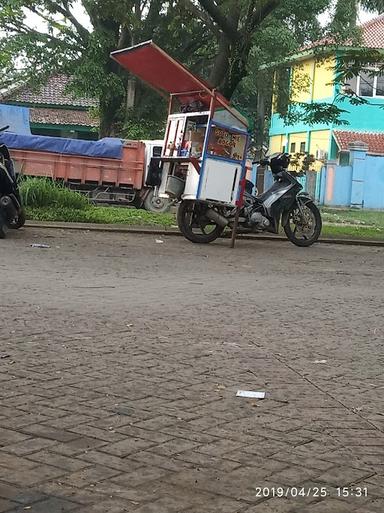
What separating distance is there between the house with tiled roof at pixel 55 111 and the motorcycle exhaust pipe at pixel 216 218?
24615 mm

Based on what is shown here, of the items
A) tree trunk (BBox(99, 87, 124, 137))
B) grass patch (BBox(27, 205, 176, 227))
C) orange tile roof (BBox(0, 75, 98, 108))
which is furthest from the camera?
orange tile roof (BBox(0, 75, 98, 108))

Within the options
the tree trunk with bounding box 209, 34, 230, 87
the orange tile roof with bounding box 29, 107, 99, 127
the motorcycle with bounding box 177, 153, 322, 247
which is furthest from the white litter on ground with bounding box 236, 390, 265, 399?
the orange tile roof with bounding box 29, 107, 99, 127

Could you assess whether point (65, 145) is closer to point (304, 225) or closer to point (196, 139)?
point (196, 139)

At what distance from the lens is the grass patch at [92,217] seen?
1591cm

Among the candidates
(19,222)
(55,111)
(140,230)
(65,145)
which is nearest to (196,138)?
(140,230)

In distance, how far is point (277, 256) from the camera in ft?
41.0

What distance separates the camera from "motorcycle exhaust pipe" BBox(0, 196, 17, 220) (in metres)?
12.3

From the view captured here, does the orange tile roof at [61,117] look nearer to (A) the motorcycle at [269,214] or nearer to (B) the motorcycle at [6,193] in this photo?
(A) the motorcycle at [269,214]

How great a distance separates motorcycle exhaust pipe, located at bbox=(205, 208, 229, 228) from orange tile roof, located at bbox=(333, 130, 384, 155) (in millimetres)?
23859

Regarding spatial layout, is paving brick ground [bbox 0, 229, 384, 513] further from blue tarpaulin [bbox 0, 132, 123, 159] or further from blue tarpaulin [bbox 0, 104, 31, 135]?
blue tarpaulin [bbox 0, 104, 31, 135]

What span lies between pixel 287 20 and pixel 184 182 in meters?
16.3

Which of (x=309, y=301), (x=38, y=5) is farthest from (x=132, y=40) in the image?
(x=309, y=301)

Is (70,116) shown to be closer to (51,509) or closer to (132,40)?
(132,40)
